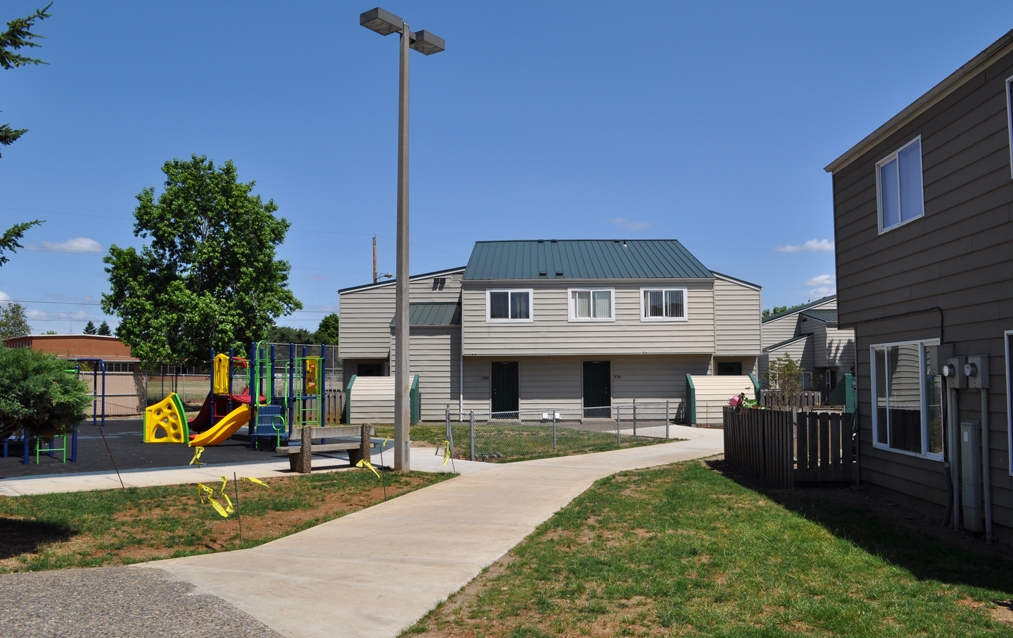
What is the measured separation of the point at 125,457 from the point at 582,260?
18203 millimetres

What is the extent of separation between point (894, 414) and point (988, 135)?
4326mm

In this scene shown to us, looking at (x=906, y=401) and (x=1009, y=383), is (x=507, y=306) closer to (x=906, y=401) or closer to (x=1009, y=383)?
(x=906, y=401)

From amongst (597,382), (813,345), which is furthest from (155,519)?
(813,345)

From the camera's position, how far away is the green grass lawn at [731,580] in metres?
5.98

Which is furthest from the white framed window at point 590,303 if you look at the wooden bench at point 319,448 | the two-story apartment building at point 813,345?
the wooden bench at point 319,448

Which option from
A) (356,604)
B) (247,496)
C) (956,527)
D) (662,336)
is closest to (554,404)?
(662,336)

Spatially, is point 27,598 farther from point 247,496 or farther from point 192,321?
point 192,321

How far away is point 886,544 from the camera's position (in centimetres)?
871

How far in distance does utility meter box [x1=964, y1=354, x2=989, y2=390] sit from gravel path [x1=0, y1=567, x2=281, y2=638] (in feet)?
25.7

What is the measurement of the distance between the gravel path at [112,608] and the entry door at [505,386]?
2221 cm

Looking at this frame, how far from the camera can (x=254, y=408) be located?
64.7 ft

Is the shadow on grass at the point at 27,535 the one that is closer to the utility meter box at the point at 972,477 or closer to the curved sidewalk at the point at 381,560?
the curved sidewalk at the point at 381,560

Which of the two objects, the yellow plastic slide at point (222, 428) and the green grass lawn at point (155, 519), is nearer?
the green grass lawn at point (155, 519)

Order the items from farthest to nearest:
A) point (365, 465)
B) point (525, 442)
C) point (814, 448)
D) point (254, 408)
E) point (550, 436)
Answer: point (550, 436) < point (525, 442) < point (254, 408) < point (365, 465) < point (814, 448)
